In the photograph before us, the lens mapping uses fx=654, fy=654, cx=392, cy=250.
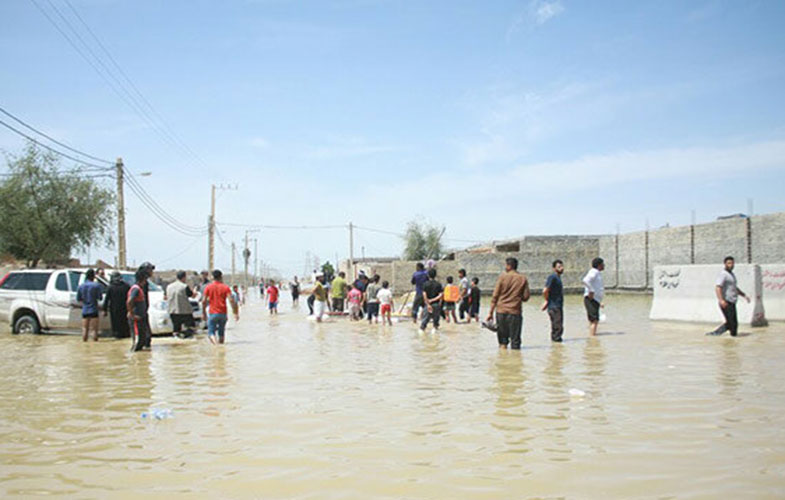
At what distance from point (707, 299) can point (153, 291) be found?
49.3 ft

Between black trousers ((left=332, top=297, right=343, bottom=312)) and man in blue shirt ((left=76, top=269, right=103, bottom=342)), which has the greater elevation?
man in blue shirt ((left=76, top=269, right=103, bottom=342))

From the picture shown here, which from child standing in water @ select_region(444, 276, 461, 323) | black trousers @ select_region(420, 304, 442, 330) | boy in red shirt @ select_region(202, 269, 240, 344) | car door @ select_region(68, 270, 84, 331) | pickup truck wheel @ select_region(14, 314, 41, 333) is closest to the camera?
boy in red shirt @ select_region(202, 269, 240, 344)

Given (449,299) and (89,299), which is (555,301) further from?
(89,299)

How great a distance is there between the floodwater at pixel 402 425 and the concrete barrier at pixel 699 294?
415cm

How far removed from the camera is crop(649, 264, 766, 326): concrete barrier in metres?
16.5

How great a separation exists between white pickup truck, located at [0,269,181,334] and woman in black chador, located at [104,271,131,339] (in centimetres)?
85

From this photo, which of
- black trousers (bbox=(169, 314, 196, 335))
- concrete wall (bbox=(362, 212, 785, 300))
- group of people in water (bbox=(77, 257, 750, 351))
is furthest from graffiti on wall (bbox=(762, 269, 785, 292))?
black trousers (bbox=(169, 314, 196, 335))

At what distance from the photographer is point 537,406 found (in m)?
7.39

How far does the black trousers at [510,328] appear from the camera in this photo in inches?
486

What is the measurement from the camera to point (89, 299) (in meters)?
15.0

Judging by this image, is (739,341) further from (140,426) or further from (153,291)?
(153,291)

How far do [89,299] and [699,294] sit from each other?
15774mm

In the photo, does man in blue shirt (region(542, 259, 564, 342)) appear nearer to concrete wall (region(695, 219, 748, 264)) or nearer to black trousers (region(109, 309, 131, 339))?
black trousers (region(109, 309, 131, 339))

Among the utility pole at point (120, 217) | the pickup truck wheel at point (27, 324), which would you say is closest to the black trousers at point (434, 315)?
the pickup truck wheel at point (27, 324)
